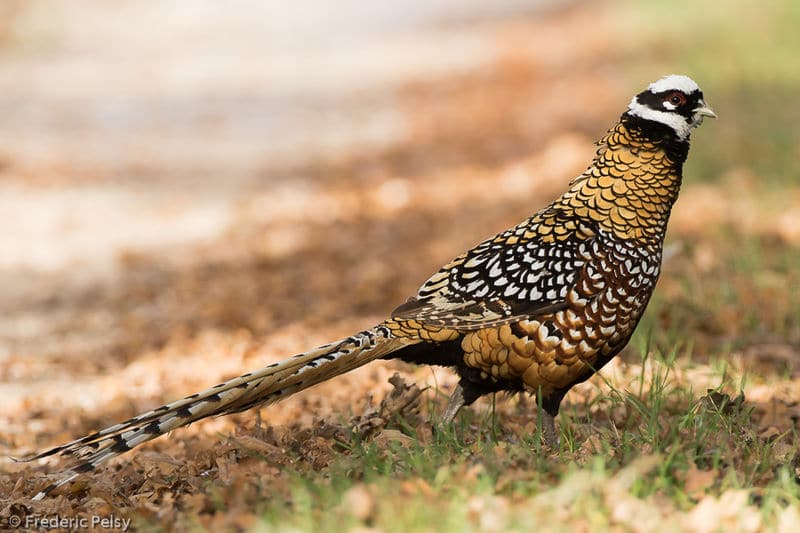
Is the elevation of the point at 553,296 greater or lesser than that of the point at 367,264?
greater

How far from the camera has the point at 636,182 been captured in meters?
5.14

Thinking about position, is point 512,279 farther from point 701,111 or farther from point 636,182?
point 701,111

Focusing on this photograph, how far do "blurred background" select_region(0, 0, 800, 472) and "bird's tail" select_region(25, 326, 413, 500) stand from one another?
1.26 meters

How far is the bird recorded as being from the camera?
16.1 feet

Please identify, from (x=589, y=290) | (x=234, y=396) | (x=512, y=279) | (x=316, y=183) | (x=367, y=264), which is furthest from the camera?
(x=316, y=183)

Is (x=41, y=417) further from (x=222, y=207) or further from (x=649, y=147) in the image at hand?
(x=222, y=207)

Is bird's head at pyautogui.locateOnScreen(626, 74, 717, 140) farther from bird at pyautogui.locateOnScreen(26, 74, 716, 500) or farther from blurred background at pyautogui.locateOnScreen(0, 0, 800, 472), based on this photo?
blurred background at pyautogui.locateOnScreen(0, 0, 800, 472)

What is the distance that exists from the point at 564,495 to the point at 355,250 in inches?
271

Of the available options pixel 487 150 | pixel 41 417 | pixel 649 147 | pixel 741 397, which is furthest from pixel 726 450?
pixel 487 150

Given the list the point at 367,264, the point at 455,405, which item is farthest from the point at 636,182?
the point at 367,264

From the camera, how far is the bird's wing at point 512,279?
499 centimetres

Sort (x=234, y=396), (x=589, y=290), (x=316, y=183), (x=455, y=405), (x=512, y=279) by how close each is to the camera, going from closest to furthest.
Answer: (x=234, y=396) < (x=589, y=290) < (x=512, y=279) < (x=455, y=405) < (x=316, y=183)

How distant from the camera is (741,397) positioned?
5074 mm

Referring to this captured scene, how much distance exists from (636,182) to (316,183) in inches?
348
